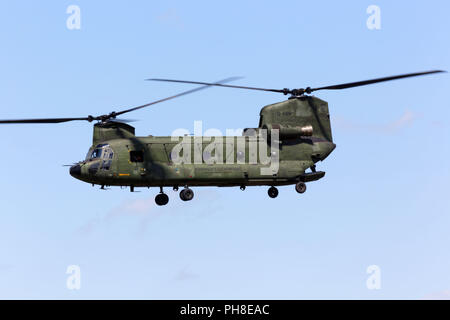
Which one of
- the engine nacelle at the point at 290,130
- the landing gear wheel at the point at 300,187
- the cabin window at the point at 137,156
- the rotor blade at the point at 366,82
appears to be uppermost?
the rotor blade at the point at 366,82

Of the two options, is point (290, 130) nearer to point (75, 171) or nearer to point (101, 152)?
point (101, 152)

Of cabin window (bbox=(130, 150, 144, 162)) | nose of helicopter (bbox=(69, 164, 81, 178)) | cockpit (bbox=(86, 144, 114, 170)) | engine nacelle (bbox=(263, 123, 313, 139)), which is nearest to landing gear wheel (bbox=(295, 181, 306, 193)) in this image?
engine nacelle (bbox=(263, 123, 313, 139))

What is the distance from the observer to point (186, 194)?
53250mm

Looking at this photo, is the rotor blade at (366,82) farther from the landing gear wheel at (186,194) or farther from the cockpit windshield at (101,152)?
the cockpit windshield at (101,152)

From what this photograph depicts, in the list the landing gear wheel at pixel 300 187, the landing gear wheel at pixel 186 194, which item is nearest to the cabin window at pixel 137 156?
the landing gear wheel at pixel 186 194

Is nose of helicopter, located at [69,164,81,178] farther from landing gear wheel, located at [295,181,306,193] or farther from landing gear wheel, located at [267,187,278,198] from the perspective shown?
landing gear wheel, located at [295,181,306,193]

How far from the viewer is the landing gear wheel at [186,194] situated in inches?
2096

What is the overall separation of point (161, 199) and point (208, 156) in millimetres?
4152

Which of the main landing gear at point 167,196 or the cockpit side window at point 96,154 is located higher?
the cockpit side window at point 96,154

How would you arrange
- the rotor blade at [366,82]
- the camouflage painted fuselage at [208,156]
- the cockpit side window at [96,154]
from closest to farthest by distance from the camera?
the rotor blade at [366,82], the camouflage painted fuselage at [208,156], the cockpit side window at [96,154]

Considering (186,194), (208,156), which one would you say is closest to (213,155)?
(208,156)

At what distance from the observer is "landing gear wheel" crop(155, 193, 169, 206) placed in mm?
54469

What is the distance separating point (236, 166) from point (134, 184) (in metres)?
6.35
